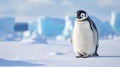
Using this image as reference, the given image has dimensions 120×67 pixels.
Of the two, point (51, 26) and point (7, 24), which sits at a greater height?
point (7, 24)

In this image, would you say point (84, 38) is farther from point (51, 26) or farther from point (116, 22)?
point (116, 22)

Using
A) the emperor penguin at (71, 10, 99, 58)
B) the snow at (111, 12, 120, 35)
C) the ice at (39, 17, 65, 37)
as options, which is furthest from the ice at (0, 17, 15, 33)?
the emperor penguin at (71, 10, 99, 58)

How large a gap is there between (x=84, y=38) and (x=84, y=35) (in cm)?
4

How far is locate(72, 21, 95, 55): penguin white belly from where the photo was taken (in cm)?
522

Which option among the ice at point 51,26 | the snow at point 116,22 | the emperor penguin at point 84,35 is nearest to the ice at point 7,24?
the ice at point 51,26

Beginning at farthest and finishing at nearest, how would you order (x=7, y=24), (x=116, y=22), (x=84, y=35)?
(x=116, y=22)
(x=7, y=24)
(x=84, y=35)

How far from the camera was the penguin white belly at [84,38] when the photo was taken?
522 cm

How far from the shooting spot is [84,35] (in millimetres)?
5234

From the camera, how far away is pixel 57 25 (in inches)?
634

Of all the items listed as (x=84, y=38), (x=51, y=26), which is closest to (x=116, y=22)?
(x=51, y=26)

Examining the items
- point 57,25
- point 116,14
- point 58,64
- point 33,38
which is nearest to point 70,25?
point 57,25

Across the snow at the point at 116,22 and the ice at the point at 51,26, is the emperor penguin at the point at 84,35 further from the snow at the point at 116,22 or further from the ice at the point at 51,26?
the snow at the point at 116,22

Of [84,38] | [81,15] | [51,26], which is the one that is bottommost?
[51,26]

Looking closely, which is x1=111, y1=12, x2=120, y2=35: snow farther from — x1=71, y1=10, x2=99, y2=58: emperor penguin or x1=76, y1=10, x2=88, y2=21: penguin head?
x1=76, y1=10, x2=88, y2=21: penguin head
